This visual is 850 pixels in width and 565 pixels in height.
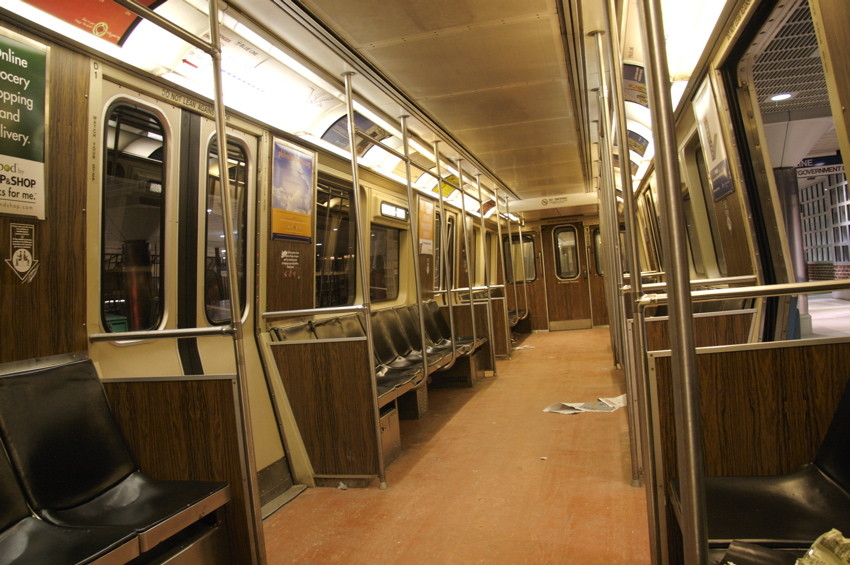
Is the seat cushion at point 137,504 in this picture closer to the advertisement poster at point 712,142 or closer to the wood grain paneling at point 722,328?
the wood grain paneling at point 722,328

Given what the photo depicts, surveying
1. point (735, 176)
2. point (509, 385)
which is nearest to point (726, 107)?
point (735, 176)

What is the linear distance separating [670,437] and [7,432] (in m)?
2.36

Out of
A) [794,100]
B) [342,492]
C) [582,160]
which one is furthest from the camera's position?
[582,160]

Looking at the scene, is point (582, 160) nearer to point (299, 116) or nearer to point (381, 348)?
point (381, 348)

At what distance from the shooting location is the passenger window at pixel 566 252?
42.1ft

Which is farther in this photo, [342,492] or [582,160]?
[582,160]

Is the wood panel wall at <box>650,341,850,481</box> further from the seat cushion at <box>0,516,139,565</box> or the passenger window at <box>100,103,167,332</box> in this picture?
the passenger window at <box>100,103,167,332</box>

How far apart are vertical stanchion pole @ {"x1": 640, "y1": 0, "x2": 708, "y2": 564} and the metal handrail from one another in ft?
5.68

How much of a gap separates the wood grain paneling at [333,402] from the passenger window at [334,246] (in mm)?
1181

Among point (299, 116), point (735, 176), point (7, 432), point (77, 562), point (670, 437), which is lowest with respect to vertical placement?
point (77, 562)

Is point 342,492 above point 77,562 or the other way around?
the other way around

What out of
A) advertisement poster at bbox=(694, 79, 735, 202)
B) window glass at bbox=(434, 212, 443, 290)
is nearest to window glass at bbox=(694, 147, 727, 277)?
advertisement poster at bbox=(694, 79, 735, 202)

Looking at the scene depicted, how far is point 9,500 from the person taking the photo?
187 cm

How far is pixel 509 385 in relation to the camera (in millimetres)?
6660
